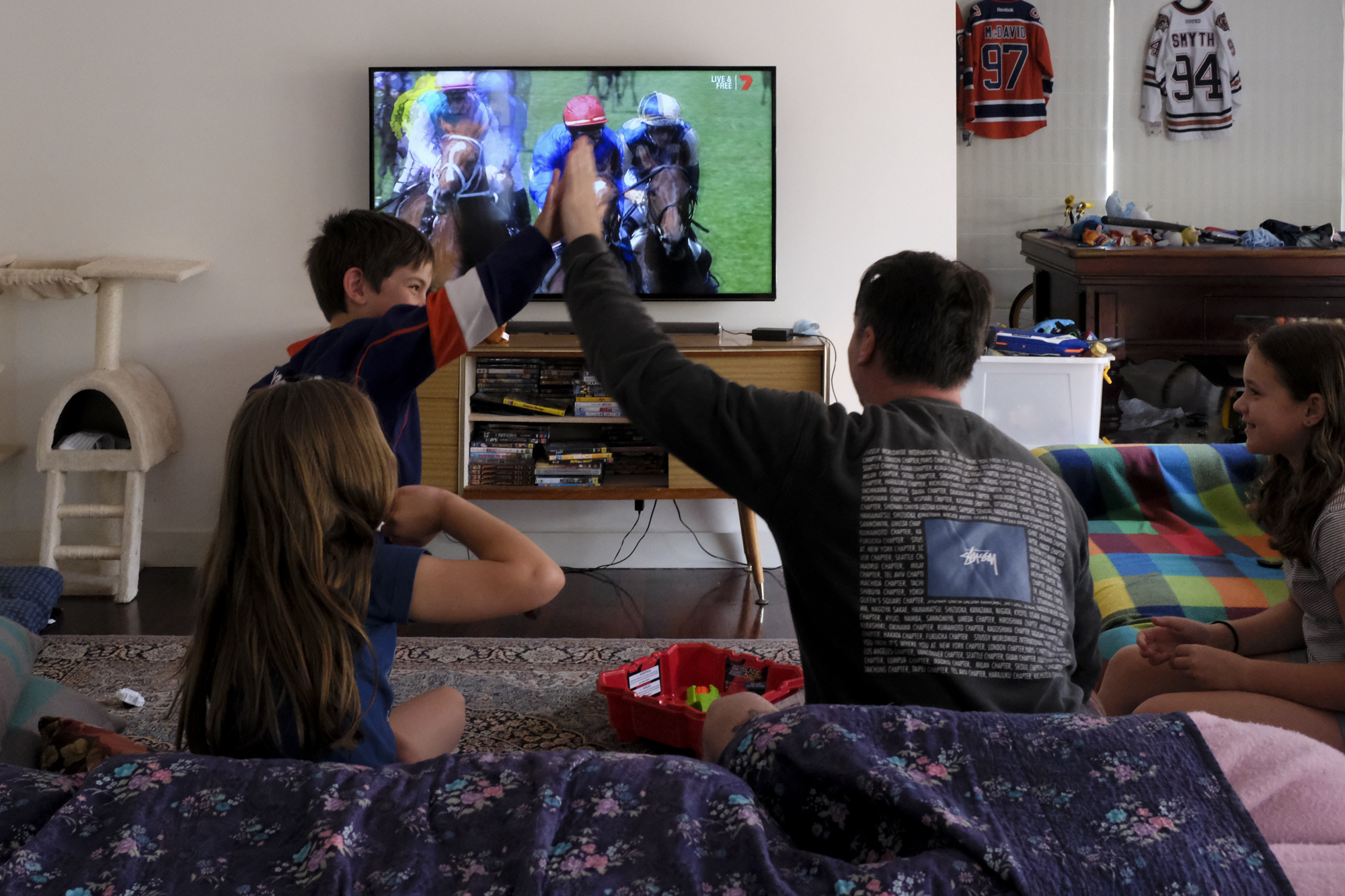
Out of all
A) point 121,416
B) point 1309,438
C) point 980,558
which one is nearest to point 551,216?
point 980,558

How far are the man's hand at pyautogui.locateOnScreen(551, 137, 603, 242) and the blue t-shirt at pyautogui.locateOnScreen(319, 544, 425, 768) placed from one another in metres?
0.43

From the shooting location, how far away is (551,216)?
137 cm

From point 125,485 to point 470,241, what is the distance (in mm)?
1409

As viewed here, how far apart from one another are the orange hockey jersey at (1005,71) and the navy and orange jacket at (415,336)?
14.7 feet

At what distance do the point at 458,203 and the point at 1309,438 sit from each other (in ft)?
8.83

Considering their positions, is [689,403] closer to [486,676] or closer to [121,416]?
[486,676]

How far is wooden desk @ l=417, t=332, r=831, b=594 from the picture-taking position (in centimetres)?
337

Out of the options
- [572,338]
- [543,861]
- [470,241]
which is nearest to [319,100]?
[470,241]

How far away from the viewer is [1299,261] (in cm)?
451

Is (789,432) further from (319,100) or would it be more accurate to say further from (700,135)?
(319,100)

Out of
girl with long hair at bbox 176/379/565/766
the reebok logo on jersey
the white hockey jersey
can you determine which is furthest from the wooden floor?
the white hockey jersey

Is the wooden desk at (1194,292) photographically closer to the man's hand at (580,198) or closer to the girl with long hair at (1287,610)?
the girl with long hair at (1287,610)

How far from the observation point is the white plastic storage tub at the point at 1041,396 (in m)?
3.68

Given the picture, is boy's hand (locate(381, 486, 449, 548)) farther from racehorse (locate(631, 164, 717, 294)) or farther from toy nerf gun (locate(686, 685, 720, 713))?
racehorse (locate(631, 164, 717, 294))
